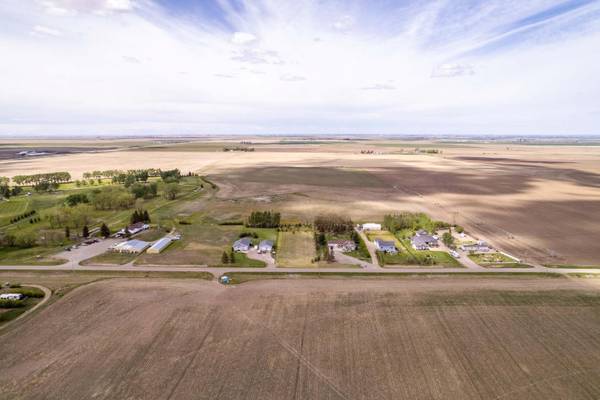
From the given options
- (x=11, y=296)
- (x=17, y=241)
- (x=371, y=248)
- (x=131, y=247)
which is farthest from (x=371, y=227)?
(x=17, y=241)

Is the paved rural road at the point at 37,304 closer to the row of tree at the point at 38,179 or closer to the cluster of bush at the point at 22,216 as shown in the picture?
the cluster of bush at the point at 22,216

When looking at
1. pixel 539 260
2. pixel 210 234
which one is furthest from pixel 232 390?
pixel 539 260

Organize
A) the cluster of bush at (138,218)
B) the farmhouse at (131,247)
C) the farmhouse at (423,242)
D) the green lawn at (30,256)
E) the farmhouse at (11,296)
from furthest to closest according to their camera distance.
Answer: the cluster of bush at (138,218) → the farmhouse at (423,242) → the farmhouse at (131,247) → the green lawn at (30,256) → the farmhouse at (11,296)

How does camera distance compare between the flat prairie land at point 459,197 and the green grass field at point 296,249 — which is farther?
the flat prairie land at point 459,197

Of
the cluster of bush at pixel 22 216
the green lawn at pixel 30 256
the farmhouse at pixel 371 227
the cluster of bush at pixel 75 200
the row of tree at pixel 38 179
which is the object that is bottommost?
the green lawn at pixel 30 256

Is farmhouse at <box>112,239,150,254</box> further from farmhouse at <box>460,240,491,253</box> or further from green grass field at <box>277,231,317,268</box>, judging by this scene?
farmhouse at <box>460,240,491,253</box>

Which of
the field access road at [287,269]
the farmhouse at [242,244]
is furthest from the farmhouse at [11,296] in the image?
the farmhouse at [242,244]
